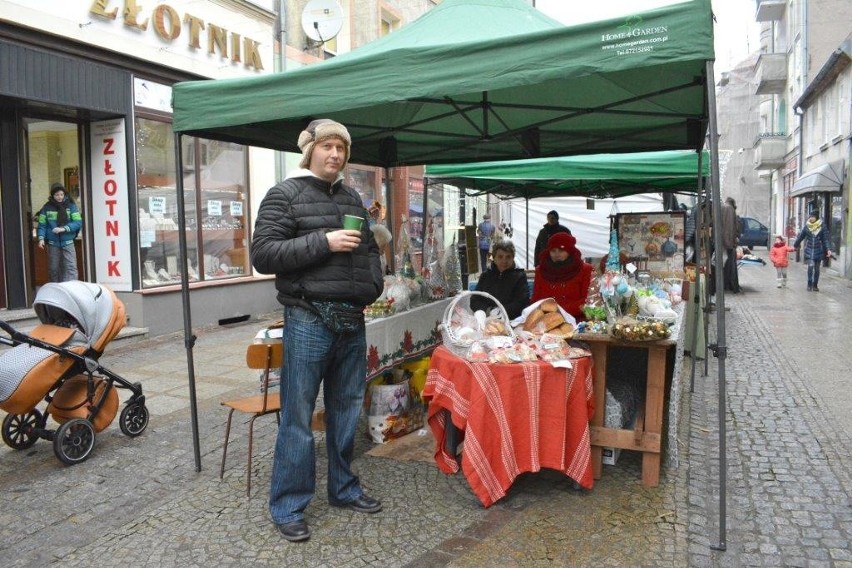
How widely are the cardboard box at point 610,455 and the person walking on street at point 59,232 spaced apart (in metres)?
6.68

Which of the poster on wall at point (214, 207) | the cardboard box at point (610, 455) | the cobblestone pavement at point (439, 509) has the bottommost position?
the cobblestone pavement at point (439, 509)

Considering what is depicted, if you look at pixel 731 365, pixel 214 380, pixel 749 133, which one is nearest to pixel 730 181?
pixel 749 133

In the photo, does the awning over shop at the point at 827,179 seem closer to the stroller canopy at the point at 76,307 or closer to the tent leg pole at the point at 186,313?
the tent leg pole at the point at 186,313

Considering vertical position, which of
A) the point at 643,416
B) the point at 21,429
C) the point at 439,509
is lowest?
the point at 439,509

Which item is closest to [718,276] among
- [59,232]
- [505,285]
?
[505,285]

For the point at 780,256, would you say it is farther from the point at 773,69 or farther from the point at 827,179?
the point at 773,69

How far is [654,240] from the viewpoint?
712cm

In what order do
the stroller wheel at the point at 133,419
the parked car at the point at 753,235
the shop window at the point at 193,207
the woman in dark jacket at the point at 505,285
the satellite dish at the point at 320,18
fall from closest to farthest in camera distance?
the stroller wheel at the point at 133,419, the woman in dark jacket at the point at 505,285, the shop window at the point at 193,207, the satellite dish at the point at 320,18, the parked car at the point at 753,235

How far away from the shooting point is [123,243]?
8.59 metres

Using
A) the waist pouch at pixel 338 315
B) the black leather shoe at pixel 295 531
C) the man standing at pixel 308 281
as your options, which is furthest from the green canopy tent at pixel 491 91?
the black leather shoe at pixel 295 531

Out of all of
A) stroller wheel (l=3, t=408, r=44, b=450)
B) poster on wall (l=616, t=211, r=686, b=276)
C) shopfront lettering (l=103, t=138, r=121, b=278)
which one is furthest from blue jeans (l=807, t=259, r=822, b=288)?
stroller wheel (l=3, t=408, r=44, b=450)

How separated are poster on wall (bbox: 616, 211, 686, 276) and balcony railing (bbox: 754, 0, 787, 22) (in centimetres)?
2779

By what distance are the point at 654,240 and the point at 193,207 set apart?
20.5 ft

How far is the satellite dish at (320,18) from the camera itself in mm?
11250
